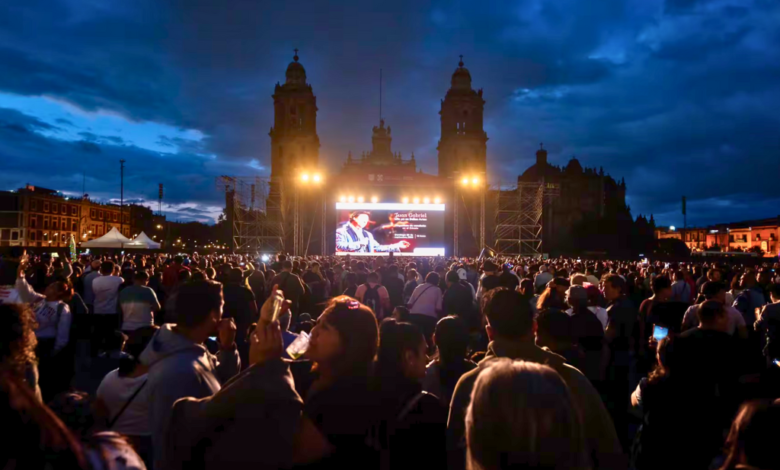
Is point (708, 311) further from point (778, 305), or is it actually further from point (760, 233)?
point (760, 233)

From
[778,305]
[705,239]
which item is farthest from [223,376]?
[705,239]

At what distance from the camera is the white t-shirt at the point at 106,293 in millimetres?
7453

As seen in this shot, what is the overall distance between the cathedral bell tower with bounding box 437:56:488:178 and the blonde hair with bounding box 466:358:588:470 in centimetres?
4408

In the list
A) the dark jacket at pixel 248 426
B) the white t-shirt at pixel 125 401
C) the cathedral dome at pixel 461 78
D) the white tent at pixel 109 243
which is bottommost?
the white t-shirt at pixel 125 401

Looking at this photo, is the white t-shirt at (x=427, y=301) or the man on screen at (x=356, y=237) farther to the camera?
the man on screen at (x=356, y=237)

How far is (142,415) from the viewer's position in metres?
2.78

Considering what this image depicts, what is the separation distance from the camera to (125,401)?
277 centimetres

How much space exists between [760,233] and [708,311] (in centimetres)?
9296

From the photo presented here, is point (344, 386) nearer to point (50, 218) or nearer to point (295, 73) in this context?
point (295, 73)

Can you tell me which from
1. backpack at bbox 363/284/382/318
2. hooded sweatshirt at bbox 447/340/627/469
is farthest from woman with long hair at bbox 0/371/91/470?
backpack at bbox 363/284/382/318

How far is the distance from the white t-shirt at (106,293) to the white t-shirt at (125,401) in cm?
535

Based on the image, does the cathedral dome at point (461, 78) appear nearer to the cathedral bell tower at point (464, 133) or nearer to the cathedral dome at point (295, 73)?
the cathedral bell tower at point (464, 133)

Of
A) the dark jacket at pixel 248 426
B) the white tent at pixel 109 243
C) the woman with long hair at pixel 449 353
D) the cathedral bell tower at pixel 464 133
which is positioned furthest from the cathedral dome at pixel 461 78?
the dark jacket at pixel 248 426

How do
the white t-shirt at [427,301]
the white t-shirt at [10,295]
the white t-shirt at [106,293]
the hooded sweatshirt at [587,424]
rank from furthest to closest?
the white t-shirt at [106,293]
the white t-shirt at [427,301]
the white t-shirt at [10,295]
the hooded sweatshirt at [587,424]
